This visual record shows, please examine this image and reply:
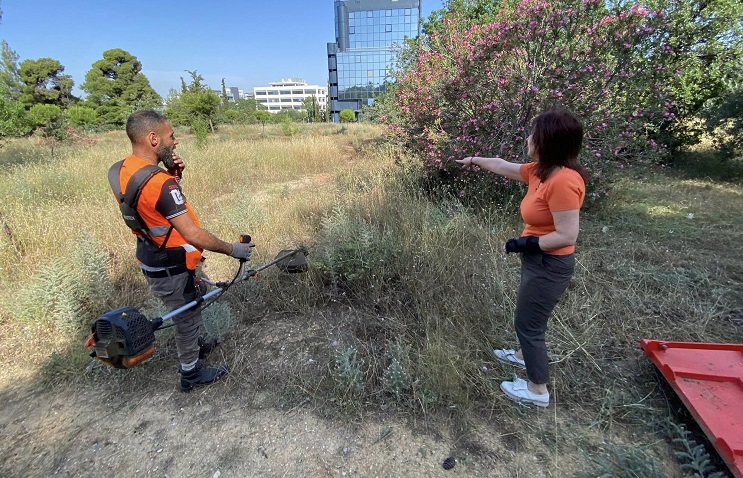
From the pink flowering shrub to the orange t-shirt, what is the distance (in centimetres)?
292

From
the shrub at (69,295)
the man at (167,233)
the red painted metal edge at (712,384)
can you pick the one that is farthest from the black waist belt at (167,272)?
the red painted metal edge at (712,384)

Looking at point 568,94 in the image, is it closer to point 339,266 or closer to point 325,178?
point 339,266

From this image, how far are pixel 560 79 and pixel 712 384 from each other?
370cm

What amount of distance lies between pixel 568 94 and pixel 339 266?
3660 millimetres

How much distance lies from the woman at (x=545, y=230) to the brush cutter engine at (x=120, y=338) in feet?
6.34

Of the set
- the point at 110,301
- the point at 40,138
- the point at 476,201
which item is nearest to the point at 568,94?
the point at 476,201

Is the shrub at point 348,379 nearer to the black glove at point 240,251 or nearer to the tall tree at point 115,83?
the black glove at point 240,251

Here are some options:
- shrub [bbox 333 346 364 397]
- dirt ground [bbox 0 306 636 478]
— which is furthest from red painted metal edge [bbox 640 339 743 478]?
shrub [bbox 333 346 364 397]

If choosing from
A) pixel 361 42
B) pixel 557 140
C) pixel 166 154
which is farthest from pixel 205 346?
pixel 361 42

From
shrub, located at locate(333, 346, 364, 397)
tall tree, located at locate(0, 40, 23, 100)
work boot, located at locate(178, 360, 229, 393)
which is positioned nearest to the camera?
shrub, located at locate(333, 346, 364, 397)

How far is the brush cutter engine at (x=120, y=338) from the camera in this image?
1.68 metres

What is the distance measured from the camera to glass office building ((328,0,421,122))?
70375 millimetres

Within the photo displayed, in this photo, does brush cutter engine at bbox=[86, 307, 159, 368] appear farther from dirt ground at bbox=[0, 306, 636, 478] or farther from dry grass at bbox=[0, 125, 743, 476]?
dry grass at bbox=[0, 125, 743, 476]

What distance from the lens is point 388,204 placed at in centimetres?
475
